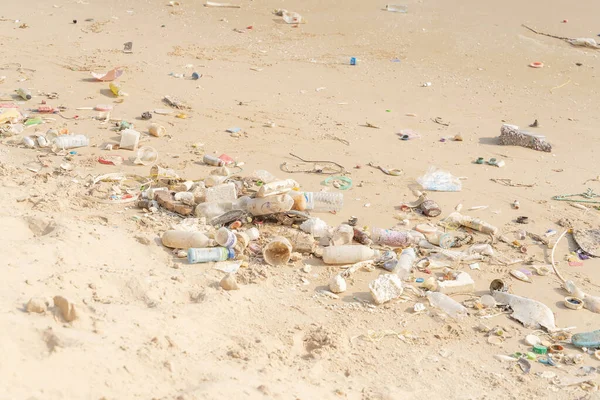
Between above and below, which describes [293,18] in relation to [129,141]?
above

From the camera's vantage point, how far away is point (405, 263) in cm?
478

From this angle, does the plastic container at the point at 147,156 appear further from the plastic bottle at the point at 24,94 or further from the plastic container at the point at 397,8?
the plastic container at the point at 397,8

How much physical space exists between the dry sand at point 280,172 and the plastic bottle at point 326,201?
193 millimetres

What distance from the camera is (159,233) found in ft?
16.1

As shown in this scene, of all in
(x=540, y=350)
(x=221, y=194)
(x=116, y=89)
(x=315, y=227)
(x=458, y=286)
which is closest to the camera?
(x=540, y=350)

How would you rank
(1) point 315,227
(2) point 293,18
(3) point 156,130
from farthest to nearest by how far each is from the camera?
(2) point 293,18, (3) point 156,130, (1) point 315,227

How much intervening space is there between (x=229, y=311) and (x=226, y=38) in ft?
23.0

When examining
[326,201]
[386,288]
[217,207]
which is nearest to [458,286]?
[386,288]

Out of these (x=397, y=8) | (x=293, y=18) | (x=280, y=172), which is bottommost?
(x=280, y=172)

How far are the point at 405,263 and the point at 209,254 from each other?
1.40 metres

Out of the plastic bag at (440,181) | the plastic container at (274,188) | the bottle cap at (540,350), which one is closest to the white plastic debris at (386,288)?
the bottle cap at (540,350)

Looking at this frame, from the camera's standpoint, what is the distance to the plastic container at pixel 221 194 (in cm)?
533

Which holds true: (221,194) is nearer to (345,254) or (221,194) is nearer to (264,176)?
(264,176)

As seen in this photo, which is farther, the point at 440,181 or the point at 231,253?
the point at 440,181
